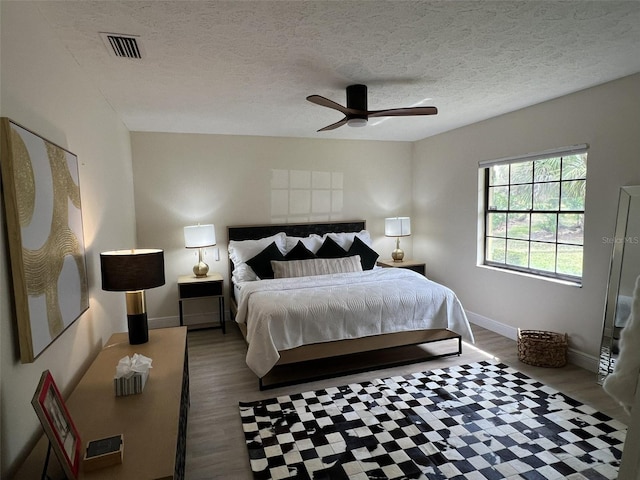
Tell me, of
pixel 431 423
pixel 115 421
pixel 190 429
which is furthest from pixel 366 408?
pixel 115 421

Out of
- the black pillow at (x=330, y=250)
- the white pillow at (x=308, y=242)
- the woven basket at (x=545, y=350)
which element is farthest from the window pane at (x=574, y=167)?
the white pillow at (x=308, y=242)

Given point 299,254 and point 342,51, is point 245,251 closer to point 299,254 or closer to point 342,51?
point 299,254

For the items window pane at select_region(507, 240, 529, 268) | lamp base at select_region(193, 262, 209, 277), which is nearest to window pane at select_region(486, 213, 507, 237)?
window pane at select_region(507, 240, 529, 268)

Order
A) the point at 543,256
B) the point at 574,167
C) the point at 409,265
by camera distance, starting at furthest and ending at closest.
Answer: the point at 409,265 → the point at 543,256 → the point at 574,167

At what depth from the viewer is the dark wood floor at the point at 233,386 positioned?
2.30 metres

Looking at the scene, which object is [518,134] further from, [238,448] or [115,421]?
[115,421]

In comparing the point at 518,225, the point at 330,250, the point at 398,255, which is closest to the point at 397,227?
the point at 398,255

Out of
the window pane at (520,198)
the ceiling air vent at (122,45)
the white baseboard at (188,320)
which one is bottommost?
the white baseboard at (188,320)

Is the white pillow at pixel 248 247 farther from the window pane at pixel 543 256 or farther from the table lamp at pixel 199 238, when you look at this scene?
the window pane at pixel 543 256

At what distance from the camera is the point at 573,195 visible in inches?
139

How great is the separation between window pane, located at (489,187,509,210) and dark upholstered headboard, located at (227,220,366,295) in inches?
70.4

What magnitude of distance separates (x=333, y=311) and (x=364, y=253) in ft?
5.79

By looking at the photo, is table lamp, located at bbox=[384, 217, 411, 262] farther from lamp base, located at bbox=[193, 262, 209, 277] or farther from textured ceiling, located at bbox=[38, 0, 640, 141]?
lamp base, located at bbox=[193, 262, 209, 277]

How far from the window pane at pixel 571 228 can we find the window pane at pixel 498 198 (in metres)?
0.72
